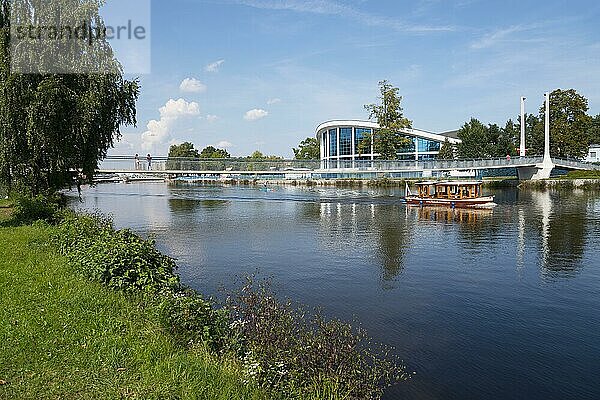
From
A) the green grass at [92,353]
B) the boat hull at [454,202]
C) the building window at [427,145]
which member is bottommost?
the green grass at [92,353]

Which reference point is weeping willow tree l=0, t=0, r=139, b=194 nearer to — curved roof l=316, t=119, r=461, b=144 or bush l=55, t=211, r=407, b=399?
bush l=55, t=211, r=407, b=399

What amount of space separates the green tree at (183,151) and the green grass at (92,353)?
13891cm

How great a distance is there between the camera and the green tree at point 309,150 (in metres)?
131

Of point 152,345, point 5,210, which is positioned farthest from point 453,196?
point 152,345

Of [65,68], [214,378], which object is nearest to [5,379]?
[214,378]

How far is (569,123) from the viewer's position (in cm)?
7469

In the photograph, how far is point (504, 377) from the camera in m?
9.43

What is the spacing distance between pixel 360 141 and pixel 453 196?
57.7 metres

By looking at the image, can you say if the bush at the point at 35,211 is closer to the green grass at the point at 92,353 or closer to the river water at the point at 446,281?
the river water at the point at 446,281

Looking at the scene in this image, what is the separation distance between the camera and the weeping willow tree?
20109 millimetres

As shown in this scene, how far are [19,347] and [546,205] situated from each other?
4279cm

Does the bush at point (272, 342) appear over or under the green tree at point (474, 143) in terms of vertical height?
under

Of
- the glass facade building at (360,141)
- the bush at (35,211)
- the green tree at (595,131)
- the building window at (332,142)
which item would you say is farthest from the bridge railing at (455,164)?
the green tree at (595,131)

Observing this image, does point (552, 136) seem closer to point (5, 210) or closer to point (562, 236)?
point (562, 236)
